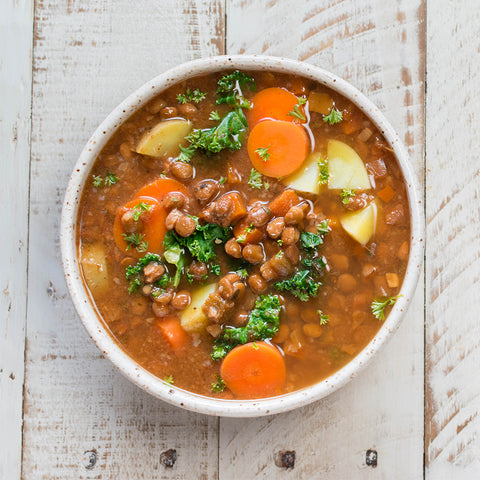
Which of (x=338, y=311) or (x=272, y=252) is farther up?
(x=272, y=252)

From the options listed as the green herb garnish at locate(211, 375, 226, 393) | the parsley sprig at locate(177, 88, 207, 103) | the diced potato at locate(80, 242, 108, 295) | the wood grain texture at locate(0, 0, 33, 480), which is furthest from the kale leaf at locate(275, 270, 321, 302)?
the wood grain texture at locate(0, 0, 33, 480)

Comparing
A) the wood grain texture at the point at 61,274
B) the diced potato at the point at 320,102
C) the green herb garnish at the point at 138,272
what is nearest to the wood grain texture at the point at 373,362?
the wood grain texture at the point at 61,274

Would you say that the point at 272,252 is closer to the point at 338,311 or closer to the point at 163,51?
the point at 338,311

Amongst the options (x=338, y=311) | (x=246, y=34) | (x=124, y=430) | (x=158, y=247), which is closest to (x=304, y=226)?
(x=338, y=311)

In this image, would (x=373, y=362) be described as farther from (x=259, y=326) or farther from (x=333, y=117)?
(x=333, y=117)

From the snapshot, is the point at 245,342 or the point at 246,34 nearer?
the point at 245,342
